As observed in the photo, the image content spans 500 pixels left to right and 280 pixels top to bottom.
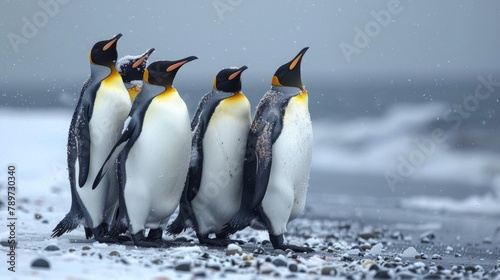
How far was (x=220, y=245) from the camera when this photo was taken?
5.85 meters

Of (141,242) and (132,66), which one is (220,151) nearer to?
(141,242)

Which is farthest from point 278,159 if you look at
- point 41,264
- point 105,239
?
point 41,264

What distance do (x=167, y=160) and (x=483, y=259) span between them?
8.14 feet

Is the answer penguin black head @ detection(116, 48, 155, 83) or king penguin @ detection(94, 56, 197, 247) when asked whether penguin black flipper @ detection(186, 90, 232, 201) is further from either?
penguin black head @ detection(116, 48, 155, 83)

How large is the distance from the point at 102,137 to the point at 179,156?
1.72 ft

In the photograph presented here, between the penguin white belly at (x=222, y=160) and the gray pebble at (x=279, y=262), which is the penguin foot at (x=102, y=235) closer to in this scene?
the penguin white belly at (x=222, y=160)

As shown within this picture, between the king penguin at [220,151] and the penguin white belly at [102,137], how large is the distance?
21.5 inches

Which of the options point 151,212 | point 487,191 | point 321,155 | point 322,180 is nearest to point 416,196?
point 487,191

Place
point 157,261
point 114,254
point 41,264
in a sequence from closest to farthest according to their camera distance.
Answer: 1. point 41,264
2. point 157,261
3. point 114,254

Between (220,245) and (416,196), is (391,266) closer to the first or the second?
(220,245)

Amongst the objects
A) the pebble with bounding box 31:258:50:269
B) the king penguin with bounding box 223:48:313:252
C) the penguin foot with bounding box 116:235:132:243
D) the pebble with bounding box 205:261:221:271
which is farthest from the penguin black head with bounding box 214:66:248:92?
the pebble with bounding box 31:258:50:269

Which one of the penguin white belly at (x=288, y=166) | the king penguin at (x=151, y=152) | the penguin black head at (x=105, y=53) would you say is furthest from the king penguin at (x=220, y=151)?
the penguin black head at (x=105, y=53)

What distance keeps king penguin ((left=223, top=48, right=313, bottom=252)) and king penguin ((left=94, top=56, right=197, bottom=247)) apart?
484 millimetres

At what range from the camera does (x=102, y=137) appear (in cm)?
555
